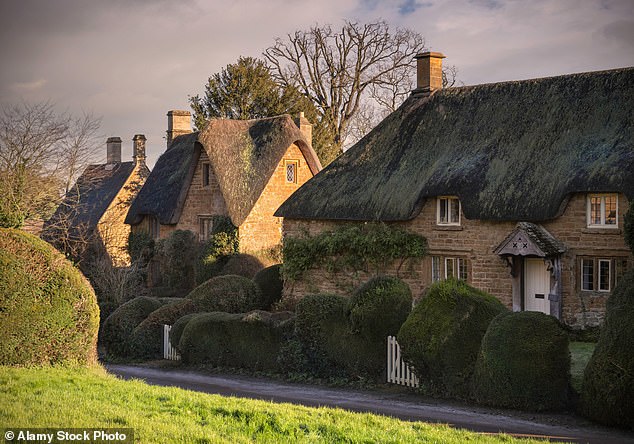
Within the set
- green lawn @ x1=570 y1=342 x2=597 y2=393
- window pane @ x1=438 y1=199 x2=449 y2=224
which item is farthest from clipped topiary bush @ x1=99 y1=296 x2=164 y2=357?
green lawn @ x1=570 y1=342 x2=597 y2=393

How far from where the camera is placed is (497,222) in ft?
82.8

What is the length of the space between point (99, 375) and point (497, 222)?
13960 millimetres

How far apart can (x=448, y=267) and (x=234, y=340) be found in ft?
25.9

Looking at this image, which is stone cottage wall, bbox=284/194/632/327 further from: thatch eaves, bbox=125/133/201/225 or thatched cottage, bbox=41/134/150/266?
thatched cottage, bbox=41/134/150/266

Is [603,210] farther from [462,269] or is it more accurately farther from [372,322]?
[372,322]

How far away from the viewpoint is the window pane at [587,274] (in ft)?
78.7

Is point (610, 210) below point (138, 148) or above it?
below

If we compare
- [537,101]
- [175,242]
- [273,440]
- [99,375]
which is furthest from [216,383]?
[175,242]

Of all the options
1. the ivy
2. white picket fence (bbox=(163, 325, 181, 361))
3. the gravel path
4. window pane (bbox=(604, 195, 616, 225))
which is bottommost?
the gravel path

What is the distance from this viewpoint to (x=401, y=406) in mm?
16969

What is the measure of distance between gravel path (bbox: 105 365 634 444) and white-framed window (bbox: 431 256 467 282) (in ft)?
26.7

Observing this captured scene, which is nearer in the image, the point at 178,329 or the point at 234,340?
the point at 234,340

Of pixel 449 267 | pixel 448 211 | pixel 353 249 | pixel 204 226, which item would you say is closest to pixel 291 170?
pixel 204 226

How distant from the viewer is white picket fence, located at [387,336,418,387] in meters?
19.1
